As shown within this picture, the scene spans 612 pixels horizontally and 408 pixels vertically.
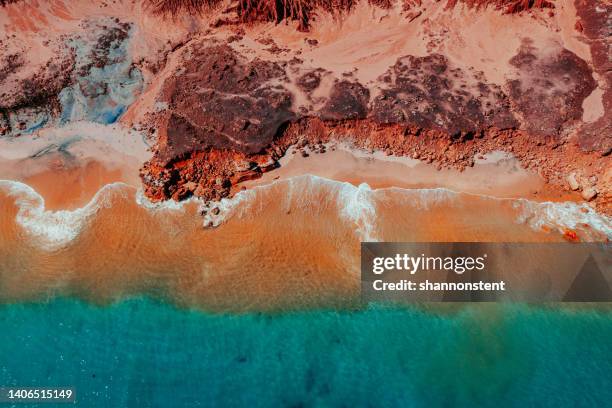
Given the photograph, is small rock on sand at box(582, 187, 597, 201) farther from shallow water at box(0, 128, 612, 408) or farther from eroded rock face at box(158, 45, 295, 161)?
eroded rock face at box(158, 45, 295, 161)

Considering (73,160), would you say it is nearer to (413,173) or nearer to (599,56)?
(413,173)

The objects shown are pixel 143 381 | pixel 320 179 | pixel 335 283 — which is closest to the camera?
pixel 143 381

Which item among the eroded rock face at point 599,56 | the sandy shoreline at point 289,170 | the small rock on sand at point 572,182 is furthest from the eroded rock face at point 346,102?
the eroded rock face at point 599,56

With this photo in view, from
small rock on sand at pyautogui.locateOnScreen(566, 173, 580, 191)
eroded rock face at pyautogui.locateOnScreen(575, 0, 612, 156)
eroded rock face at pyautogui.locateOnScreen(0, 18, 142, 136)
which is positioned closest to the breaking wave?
small rock on sand at pyautogui.locateOnScreen(566, 173, 580, 191)

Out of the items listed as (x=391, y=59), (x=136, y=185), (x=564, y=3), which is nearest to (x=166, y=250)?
(x=136, y=185)

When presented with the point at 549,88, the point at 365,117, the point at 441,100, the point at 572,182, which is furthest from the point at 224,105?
the point at 572,182

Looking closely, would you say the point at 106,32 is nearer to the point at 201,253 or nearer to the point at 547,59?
the point at 201,253

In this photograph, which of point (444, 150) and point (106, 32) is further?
point (106, 32)

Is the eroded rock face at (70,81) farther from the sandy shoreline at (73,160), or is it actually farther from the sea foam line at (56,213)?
the sea foam line at (56,213)
